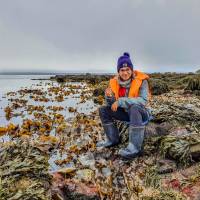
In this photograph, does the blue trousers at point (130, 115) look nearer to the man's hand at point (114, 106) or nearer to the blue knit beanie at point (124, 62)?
the man's hand at point (114, 106)

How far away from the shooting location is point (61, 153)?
7.63m

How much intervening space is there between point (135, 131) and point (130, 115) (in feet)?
0.99

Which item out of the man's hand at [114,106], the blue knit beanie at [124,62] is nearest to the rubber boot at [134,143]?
the man's hand at [114,106]

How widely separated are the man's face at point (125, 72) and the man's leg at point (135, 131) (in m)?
0.56

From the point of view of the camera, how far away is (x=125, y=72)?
707 cm

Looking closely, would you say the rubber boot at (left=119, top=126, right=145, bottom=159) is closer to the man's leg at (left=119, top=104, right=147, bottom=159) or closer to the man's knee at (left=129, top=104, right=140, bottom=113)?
the man's leg at (left=119, top=104, right=147, bottom=159)

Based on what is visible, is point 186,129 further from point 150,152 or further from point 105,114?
point 105,114

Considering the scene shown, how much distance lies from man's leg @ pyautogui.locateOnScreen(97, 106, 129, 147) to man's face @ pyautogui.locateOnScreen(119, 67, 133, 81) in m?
0.64

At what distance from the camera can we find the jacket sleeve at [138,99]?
6957 mm

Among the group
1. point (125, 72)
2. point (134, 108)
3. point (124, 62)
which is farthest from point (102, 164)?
point (124, 62)

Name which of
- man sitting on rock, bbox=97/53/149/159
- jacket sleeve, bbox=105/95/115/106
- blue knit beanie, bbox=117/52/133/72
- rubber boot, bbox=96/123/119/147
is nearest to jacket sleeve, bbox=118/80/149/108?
man sitting on rock, bbox=97/53/149/159

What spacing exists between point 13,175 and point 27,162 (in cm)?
51

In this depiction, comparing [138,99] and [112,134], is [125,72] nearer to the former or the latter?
[138,99]

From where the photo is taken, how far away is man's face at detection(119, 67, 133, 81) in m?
7.06
